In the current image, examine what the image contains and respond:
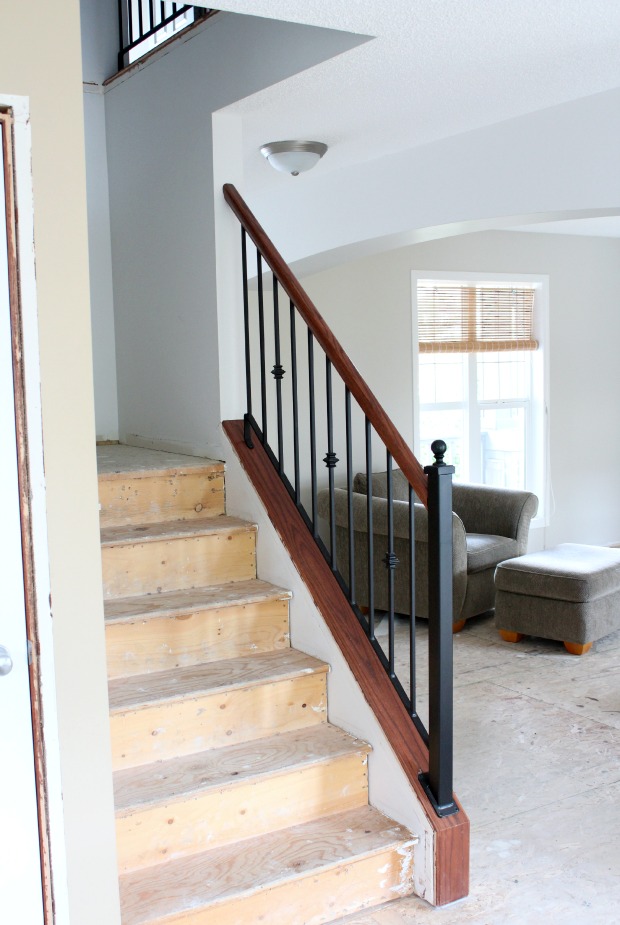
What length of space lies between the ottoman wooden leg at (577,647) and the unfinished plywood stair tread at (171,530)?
7.80 ft

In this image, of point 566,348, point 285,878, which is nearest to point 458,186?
point 285,878

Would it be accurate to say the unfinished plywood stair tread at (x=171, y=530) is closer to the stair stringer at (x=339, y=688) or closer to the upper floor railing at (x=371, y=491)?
the stair stringer at (x=339, y=688)

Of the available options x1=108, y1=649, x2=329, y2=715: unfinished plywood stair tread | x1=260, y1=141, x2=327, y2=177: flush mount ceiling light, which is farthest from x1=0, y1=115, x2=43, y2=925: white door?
x1=260, y1=141, x2=327, y2=177: flush mount ceiling light

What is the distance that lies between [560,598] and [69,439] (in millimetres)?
3564

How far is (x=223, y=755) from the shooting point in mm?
2621

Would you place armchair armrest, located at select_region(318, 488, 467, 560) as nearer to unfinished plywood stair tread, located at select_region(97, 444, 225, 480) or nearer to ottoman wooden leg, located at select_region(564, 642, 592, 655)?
ottoman wooden leg, located at select_region(564, 642, 592, 655)

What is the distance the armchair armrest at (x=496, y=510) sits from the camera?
5891 mm

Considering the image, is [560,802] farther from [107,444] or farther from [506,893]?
[107,444]

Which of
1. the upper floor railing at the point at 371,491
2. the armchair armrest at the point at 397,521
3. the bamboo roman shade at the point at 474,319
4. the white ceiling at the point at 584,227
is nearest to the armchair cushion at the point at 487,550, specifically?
the armchair armrest at the point at 397,521

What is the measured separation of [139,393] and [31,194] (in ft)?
7.80

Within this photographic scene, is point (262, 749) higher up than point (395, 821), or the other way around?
point (262, 749)

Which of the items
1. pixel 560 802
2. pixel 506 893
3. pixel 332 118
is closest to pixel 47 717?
pixel 506 893

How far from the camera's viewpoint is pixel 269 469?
3.27m

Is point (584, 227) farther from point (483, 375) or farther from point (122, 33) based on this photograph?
point (122, 33)
